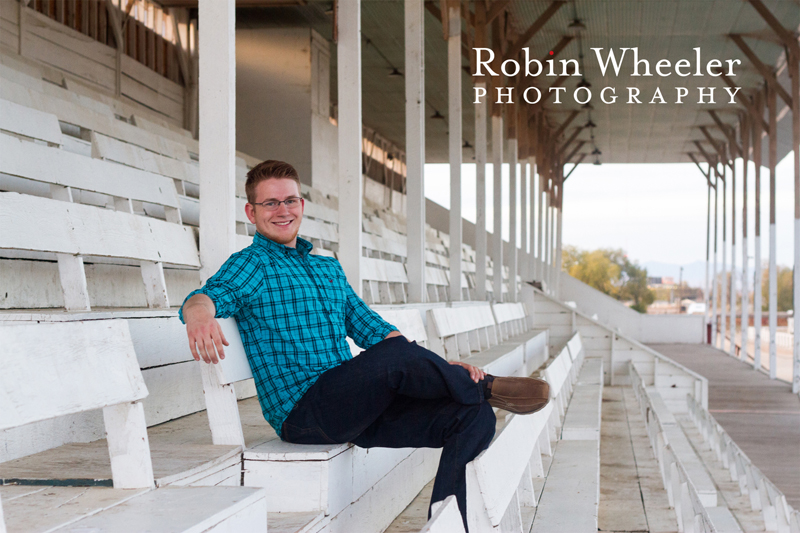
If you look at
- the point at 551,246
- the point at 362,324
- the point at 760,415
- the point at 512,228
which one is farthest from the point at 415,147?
the point at 551,246

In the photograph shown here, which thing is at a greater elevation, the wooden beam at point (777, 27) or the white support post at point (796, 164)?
the wooden beam at point (777, 27)

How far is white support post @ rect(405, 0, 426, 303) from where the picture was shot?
6227 mm

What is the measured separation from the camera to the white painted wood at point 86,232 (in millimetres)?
2256

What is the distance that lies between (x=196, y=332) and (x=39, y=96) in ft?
10.2

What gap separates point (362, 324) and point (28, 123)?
1881 mm

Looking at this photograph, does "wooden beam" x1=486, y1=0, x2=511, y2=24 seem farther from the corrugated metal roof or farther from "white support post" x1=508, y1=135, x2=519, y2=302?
"white support post" x1=508, y1=135, x2=519, y2=302

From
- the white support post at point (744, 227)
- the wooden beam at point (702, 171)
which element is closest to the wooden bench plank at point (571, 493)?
the white support post at point (744, 227)

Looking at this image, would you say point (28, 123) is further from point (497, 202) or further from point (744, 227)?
point (744, 227)

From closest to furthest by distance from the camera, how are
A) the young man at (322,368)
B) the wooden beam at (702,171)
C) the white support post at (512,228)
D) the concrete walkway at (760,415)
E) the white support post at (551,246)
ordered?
1. the young man at (322,368)
2. the concrete walkway at (760,415)
3. the white support post at (512,228)
4. the white support post at (551,246)
5. the wooden beam at (702,171)

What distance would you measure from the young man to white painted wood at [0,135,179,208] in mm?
979

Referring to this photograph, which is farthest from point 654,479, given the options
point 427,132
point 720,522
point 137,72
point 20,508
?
point 427,132

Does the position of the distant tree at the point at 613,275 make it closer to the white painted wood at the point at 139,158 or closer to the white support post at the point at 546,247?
the white support post at the point at 546,247

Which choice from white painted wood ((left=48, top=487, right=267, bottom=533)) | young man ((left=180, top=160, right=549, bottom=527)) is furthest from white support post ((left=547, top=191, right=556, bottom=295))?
white painted wood ((left=48, top=487, right=267, bottom=533))

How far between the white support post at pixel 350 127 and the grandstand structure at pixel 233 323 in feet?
0.04
